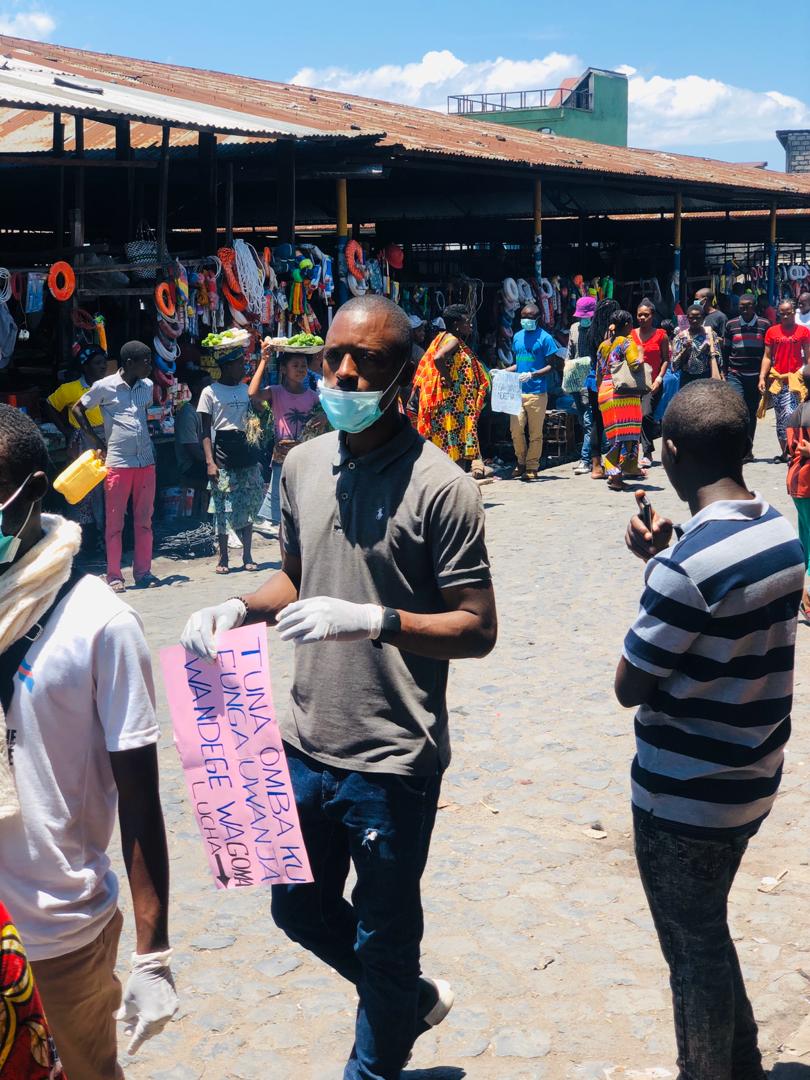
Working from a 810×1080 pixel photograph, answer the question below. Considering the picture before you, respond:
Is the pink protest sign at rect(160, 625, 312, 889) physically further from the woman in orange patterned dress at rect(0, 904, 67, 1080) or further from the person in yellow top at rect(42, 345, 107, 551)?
the person in yellow top at rect(42, 345, 107, 551)

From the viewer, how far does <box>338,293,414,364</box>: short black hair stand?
3.13 metres

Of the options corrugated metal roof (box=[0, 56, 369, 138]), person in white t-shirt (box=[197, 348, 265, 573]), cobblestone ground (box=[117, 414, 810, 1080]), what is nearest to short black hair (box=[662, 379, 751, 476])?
cobblestone ground (box=[117, 414, 810, 1080])

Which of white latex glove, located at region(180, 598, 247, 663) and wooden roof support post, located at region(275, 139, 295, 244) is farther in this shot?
wooden roof support post, located at region(275, 139, 295, 244)

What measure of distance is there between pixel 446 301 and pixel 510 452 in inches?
79.4

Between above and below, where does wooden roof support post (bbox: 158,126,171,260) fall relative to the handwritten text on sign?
above

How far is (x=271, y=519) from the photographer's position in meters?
11.2

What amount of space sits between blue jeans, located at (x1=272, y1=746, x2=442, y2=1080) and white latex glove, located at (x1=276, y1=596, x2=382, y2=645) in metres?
0.38

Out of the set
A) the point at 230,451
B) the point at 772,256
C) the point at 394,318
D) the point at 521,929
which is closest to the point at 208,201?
the point at 230,451

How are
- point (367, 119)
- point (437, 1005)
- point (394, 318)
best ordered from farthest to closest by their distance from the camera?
point (367, 119), point (437, 1005), point (394, 318)

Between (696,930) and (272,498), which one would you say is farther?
(272,498)

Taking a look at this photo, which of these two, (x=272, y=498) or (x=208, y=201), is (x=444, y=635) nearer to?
(x=272, y=498)

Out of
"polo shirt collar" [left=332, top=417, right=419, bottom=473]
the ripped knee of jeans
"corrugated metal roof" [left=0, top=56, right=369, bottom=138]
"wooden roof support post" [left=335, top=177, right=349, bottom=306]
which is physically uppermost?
"corrugated metal roof" [left=0, top=56, right=369, bottom=138]

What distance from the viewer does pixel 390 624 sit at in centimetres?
285

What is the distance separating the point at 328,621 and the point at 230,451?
24.1ft
